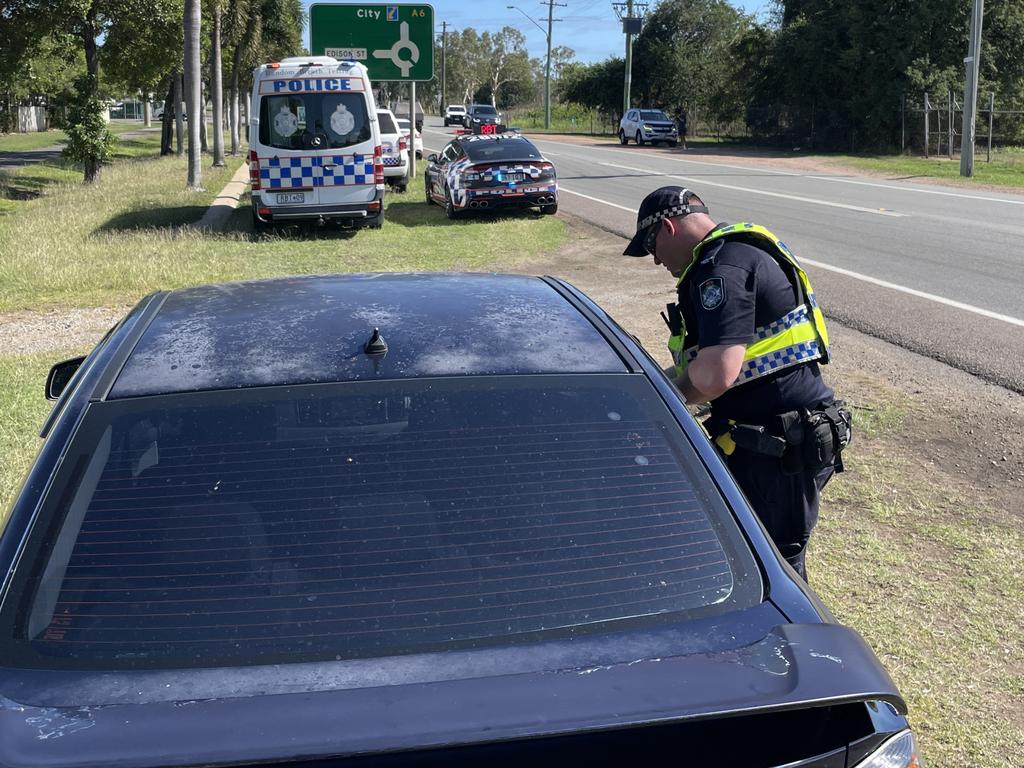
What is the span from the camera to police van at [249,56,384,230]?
49.7 feet

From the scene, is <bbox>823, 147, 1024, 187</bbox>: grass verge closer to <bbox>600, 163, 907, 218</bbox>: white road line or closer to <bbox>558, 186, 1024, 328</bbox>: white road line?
<bbox>600, 163, 907, 218</bbox>: white road line

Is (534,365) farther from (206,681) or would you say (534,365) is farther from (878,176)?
(878,176)

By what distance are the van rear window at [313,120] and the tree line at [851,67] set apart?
25664 mm

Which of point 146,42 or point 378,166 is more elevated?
point 146,42

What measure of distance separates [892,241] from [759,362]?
1115cm

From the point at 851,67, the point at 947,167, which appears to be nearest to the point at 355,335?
the point at 947,167

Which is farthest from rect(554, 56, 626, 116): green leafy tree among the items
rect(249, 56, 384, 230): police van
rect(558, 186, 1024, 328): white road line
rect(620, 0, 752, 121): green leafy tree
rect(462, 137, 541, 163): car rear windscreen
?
rect(558, 186, 1024, 328): white road line

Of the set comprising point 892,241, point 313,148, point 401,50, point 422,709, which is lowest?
point 422,709

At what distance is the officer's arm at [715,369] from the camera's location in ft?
10.2

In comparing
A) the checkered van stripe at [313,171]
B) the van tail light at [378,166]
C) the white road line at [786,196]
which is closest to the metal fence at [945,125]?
the white road line at [786,196]

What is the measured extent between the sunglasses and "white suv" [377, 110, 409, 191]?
18383 millimetres

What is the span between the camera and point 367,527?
2.02m

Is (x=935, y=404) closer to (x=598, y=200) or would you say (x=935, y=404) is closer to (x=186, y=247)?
(x=186, y=247)

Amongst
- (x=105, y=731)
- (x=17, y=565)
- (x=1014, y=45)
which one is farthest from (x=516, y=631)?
(x=1014, y=45)
